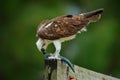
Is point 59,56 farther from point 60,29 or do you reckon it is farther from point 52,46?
point 52,46

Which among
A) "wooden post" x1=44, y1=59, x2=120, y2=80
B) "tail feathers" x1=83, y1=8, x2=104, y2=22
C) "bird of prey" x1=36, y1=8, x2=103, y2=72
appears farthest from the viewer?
"tail feathers" x1=83, y1=8, x2=104, y2=22

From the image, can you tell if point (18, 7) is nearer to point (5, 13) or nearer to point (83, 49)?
point (5, 13)

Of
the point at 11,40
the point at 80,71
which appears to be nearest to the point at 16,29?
the point at 11,40

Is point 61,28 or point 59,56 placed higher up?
point 61,28

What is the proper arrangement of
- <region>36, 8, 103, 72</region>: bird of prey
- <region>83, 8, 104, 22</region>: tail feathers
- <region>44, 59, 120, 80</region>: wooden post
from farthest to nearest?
<region>83, 8, 104, 22</region>: tail feathers, <region>36, 8, 103, 72</region>: bird of prey, <region>44, 59, 120, 80</region>: wooden post

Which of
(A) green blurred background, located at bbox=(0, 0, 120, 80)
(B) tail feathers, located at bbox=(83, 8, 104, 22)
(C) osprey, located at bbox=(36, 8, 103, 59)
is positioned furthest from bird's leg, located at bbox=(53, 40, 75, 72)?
(A) green blurred background, located at bbox=(0, 0, 120, 80)

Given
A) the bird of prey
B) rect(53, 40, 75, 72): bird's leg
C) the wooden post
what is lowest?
the wooden post

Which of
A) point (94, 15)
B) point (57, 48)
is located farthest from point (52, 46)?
point (57, 48)

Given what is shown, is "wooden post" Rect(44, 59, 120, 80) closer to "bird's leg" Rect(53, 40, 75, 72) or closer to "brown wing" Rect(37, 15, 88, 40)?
"bird's leg" Rect(53, 40, 75, 72)

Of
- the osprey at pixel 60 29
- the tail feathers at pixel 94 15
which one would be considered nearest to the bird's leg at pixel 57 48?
the osprey at pixel 60 29
